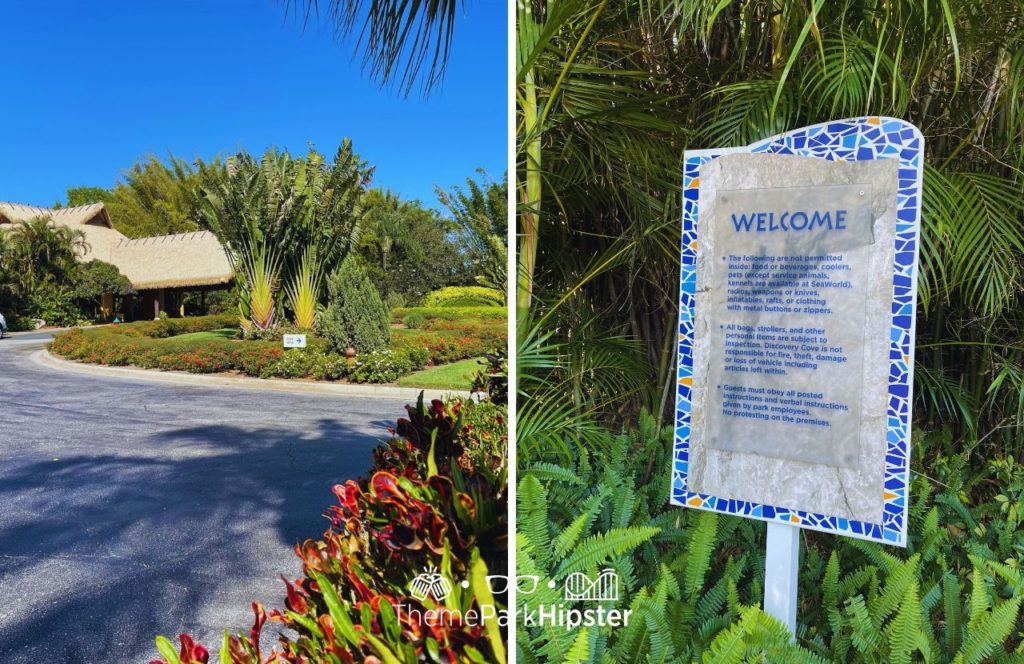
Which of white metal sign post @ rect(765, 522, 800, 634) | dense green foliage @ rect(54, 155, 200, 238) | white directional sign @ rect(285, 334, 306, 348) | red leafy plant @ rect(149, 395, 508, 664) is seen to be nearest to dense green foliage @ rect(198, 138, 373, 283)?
dense green foliage @ rect(54, 155, 200, 238)

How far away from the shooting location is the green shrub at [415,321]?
1.89 metres

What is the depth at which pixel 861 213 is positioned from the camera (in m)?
1.70

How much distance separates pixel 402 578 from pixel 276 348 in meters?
0.81

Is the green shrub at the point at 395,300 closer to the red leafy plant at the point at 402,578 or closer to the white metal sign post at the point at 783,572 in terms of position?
the red leafy plant at the point at 402,578

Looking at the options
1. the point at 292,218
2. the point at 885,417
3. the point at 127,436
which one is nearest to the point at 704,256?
the point at 885,417

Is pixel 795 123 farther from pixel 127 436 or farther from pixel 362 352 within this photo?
pixel 127 436

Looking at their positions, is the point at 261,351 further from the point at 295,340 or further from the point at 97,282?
the point at 97,282

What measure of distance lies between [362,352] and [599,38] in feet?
4.62

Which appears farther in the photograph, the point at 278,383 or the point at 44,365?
the point at 278,383

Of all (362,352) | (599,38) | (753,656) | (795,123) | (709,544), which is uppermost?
(599,38)

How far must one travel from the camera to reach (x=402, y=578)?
1.45 metres

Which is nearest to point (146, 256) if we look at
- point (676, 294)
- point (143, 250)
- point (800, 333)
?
point (143, 250)

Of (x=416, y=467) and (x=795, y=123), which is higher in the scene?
(x=795, y=123)
